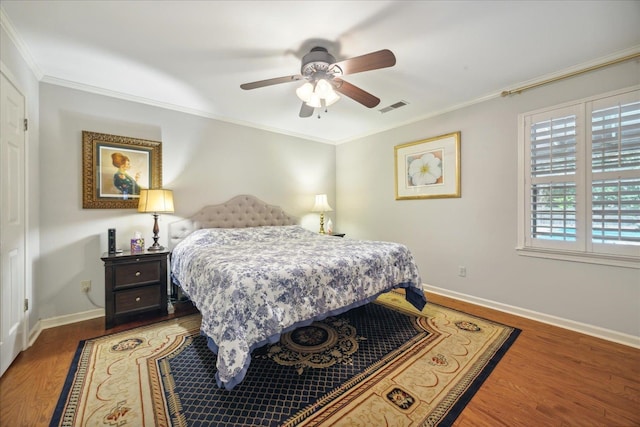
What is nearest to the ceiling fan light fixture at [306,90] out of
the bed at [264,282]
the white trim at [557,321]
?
the bed at [264,282]

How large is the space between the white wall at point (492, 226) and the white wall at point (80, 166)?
1.94 meters

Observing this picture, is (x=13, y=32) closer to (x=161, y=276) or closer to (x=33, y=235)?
(x=33, y=235)

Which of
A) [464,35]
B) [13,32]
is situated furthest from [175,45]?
[464,35]

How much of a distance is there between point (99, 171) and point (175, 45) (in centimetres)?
172

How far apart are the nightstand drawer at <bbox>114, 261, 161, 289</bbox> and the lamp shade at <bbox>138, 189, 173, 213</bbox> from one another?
1.96ft

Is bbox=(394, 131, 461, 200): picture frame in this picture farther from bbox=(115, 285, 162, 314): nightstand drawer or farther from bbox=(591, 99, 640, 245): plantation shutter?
bbox=(115, 285, 162, 314): nightstand drawer

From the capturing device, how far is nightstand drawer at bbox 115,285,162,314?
2625 millimetres

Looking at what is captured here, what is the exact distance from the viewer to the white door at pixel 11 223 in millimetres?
1819

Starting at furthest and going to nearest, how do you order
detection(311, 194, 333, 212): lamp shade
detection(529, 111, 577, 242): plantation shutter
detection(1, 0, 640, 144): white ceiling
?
detection(311, 194, 333, 212): lamp shade, detection(529, 111, 577, 242): plantation shutter, detection(1, 0, 640, 144): white ceiling

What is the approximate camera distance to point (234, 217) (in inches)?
151

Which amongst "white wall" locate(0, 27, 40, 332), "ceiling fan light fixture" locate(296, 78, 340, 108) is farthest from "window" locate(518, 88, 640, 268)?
"white wall" locate(0, 27, 40, 332)

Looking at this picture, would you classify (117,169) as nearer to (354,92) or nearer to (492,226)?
(354,92)

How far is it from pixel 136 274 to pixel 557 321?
4.37 meters

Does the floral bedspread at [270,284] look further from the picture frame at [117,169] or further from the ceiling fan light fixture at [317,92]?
the ceiling fan light fixture at [317,92]
